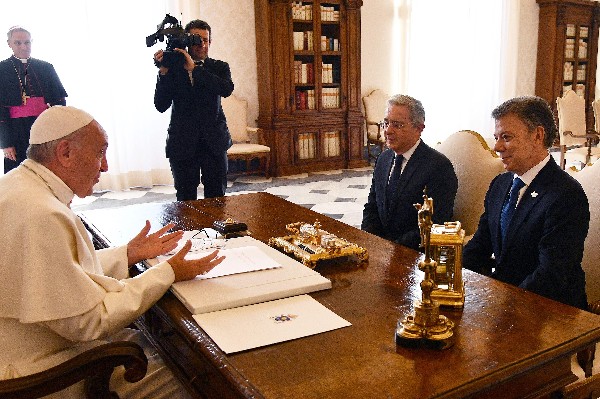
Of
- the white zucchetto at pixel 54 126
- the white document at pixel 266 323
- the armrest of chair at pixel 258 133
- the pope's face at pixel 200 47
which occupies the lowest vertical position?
the armrest of chair at pixel 258 133

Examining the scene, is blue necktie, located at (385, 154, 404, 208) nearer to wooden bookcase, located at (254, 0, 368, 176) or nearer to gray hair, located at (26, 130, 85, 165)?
gray hair, located at (26, 130, 85, 165)

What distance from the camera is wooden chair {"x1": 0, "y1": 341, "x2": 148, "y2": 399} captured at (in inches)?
44.1

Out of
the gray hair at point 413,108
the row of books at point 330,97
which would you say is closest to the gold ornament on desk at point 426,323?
the gray hair at point 413,108

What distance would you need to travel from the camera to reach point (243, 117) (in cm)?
707

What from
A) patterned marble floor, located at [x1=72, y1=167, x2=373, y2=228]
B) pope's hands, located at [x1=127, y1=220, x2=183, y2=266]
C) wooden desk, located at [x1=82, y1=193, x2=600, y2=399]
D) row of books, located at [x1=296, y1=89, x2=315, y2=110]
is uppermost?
row of books, located at [x1=296, y1=89, x2=315, y2=110]

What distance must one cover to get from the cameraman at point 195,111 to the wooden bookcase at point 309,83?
11.5ft

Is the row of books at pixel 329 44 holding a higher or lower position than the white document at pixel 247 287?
higher

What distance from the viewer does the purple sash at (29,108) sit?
4.53m

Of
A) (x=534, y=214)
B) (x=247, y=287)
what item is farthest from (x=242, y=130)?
(x=247, y=287)

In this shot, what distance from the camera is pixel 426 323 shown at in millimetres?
1119

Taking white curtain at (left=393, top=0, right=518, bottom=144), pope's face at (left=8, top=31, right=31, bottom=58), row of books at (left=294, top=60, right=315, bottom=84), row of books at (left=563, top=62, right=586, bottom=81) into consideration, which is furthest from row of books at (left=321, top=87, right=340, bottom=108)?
row of books at (left=563, top=62, right=586, bottom=81)

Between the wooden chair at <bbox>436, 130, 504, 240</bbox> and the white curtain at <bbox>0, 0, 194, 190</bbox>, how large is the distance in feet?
15.3

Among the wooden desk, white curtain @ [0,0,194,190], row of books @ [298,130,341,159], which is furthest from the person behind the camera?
row of books @ [298,130,341,159]

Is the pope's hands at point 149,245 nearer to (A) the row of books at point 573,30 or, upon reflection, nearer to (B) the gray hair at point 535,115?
(B) the gray hair at point 535,115
